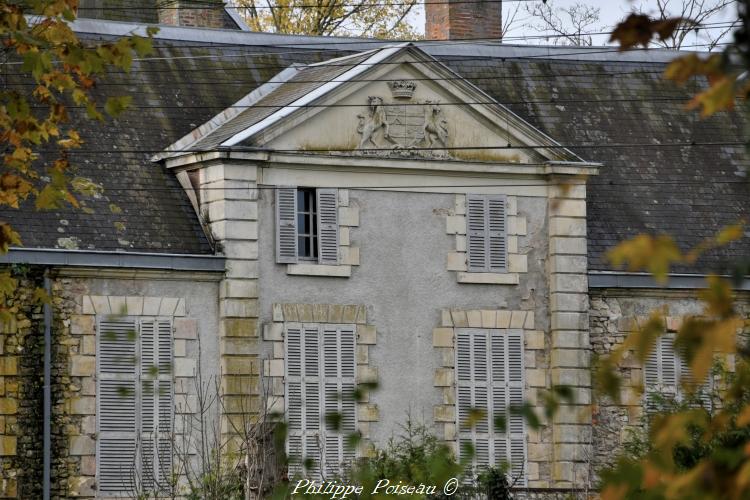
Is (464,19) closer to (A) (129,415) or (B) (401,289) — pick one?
(B) (401,289)

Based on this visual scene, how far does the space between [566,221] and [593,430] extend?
266cm

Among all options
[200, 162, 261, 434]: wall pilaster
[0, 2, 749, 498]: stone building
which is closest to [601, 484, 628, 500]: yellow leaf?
[0, 2, 749, 498]: stone building

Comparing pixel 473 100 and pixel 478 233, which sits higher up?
pixel 473 100

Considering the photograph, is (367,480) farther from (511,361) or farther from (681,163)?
(681,163)

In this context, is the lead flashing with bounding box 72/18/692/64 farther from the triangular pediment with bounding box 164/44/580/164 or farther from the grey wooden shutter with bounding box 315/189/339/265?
the grey wooden shutter with bounding box 315/189/339/265

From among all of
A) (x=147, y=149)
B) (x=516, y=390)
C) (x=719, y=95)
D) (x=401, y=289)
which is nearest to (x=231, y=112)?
(x=147, y=149)

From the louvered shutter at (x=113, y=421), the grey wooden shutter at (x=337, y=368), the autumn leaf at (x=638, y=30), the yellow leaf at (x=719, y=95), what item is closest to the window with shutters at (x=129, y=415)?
the louvered shutter at (x=113, y=421)

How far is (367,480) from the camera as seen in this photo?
4734 mm

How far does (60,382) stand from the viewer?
17.1 m

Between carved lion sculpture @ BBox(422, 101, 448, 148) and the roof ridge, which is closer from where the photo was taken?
the roof ridge

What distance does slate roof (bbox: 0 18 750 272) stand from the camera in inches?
731

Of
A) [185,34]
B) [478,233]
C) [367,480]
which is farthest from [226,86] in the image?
[367,480]

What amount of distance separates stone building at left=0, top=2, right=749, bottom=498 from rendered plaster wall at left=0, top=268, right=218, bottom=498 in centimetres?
2

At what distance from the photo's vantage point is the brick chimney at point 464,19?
2347 cm
